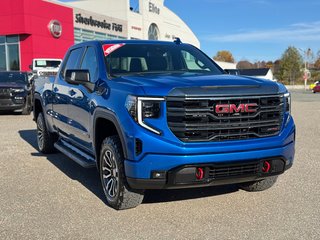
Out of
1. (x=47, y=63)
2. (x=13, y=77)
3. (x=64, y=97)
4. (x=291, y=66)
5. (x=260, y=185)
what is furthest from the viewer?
(x=291, y=66)

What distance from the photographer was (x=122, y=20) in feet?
145

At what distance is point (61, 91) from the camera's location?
6172 mm

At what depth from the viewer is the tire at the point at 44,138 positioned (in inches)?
292

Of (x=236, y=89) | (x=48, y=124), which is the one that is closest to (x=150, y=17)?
(x=48, y=124)

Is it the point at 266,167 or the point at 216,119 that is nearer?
the point at 216,119

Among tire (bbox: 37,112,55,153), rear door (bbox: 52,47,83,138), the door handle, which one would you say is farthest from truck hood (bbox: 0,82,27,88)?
the door handle

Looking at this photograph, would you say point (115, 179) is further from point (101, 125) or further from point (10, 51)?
point (10, 51)

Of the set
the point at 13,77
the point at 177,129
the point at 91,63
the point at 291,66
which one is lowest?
the point at 177,129

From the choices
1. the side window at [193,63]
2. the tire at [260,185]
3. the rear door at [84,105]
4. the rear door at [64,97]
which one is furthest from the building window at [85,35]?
the tire at [260,185]

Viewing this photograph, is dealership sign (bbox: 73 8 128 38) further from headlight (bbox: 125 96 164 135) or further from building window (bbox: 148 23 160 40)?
headlight (bbox: 125 96 164 135)

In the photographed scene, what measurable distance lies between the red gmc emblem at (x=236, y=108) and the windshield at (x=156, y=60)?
1337 millimetres

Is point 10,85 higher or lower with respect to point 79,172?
higher

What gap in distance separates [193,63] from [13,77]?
12.2 metres

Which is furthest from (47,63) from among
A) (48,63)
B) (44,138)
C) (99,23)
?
(44,138)
